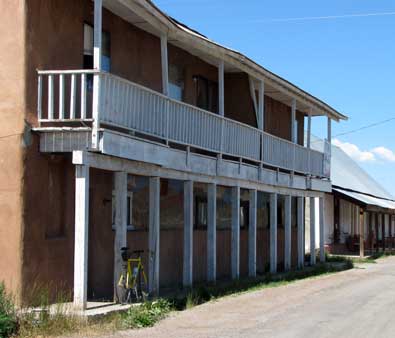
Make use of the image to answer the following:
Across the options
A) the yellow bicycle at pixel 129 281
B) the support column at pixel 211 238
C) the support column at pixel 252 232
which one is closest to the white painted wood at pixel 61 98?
the yellow bicycle at pixel 129 281

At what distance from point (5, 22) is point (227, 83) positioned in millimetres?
9946

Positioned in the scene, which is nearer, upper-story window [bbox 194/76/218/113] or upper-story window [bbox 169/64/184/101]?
upper-story window [bbox 169/64/184/101]

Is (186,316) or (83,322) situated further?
(186,316)

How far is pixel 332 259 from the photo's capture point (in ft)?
94.4

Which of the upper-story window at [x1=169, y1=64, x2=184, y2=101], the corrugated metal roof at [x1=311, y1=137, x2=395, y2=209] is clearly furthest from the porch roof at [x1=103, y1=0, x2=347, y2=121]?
the corrugated metal roof at [x1=311, y1=137, x2=395, y2=209]

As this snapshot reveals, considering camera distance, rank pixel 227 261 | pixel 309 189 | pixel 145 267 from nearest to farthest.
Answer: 1. pixel 145 267
2. pixel 227 261
3. pixel 309 189

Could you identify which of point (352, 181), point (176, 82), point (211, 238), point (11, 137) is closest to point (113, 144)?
Answer: point (11, 137)

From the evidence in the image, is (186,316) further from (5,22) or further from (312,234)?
(312,234)

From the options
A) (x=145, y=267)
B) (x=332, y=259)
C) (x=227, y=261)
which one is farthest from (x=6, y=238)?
(x=332, y=259)

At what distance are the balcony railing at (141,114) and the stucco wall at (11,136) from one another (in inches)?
16.9

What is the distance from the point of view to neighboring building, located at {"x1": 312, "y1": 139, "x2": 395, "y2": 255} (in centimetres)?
3347

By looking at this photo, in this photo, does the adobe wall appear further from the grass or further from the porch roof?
the porch roof

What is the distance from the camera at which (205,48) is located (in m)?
16.1

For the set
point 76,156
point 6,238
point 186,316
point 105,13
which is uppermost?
point 105,13
